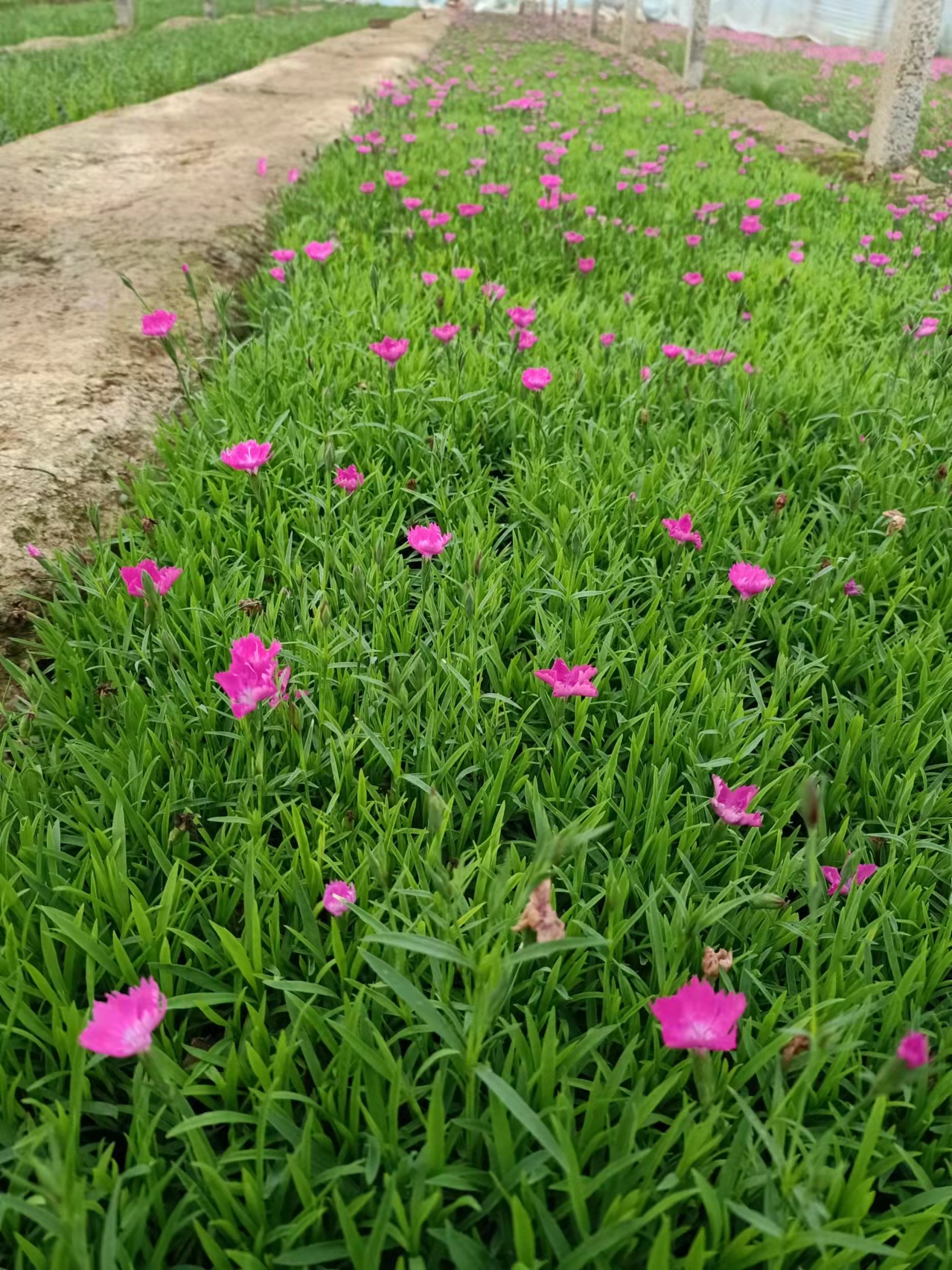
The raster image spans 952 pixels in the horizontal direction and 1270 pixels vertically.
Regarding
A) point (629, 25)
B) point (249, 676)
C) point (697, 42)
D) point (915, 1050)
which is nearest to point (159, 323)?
point (249, 676)

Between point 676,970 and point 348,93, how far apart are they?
9078 millimetres

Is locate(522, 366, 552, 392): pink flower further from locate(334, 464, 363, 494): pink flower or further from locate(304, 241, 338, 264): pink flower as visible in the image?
locate(304, 241, 338, 264): pink flower

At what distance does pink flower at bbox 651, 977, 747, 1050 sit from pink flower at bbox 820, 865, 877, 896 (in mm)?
429

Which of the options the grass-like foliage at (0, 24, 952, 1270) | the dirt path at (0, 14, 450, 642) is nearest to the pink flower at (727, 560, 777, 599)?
the grass-like foliage at (0, 24, 952, 1270)

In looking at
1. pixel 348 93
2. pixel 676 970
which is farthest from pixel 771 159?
pixel 676 970

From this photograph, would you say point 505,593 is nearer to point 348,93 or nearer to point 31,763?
point 31,763

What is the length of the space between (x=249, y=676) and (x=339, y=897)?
1.09 ft

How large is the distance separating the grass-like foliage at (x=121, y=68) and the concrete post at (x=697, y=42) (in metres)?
6.21

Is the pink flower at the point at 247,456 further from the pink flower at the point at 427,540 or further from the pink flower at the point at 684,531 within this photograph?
the pink flower at the point at 684,531

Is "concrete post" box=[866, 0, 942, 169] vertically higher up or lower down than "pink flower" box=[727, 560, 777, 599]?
higher up

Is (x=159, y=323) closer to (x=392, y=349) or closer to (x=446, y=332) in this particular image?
(x=392, y=349)

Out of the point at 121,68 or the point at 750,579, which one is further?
the point at 121,68

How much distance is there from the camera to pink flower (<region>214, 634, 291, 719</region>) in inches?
43.8

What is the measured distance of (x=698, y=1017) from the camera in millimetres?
798
